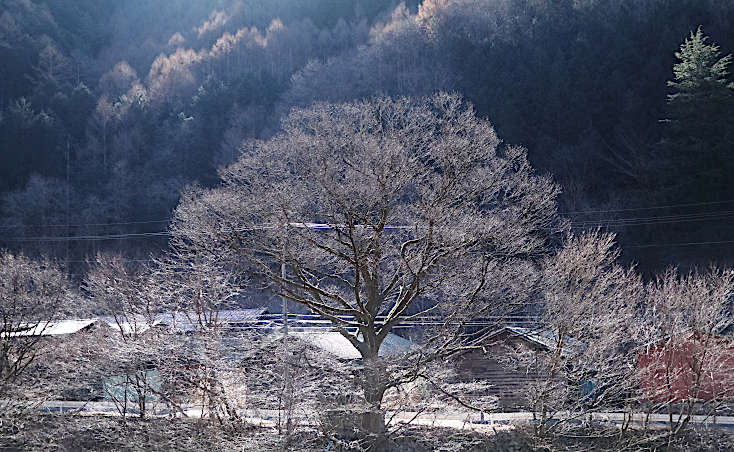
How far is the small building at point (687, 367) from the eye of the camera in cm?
1791

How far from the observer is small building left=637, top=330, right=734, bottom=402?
1791cm

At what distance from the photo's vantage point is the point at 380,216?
1758cm

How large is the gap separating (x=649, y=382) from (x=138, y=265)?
25.7m

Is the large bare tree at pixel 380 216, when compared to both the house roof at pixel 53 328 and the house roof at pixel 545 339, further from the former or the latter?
the house roof at pixel 53 328

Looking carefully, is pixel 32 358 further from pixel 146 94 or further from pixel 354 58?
pixel 146 94

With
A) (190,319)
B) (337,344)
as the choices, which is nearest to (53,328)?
(190,319)

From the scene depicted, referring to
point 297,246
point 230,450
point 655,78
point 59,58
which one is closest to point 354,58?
point 655,78

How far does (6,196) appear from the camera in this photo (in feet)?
148

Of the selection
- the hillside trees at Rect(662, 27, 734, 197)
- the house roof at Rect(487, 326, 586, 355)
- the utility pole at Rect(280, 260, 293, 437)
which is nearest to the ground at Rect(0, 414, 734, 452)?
the utility pole at Rect(280, 260, 293, 437)

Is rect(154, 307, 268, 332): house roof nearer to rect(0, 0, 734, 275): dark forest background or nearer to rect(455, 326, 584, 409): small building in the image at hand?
rect(455, 326, 584, 409): small building

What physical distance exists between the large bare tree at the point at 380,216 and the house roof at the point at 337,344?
99 cm

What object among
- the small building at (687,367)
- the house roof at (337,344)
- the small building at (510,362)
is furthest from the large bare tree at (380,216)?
the small building at (687,367)

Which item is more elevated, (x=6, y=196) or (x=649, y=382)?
(x=6, y=196)

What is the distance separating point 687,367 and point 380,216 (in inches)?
346
